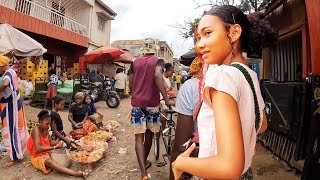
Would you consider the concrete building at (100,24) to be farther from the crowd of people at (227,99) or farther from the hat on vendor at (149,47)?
the crowd of people at (227,99)

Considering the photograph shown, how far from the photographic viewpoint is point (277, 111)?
3.82 m

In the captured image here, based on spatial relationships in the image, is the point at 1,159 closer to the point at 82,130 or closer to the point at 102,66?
the point at 82,130

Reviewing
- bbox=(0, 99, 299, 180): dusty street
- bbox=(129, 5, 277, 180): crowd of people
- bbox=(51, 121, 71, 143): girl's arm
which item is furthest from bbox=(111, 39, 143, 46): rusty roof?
bbox=(129, 5, 277, 180): crowd of people

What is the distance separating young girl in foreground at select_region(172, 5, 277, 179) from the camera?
739 mm

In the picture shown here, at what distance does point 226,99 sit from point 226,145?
0.13m

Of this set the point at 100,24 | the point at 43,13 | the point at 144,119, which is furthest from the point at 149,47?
the point at 100,24

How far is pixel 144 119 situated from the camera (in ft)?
11.6

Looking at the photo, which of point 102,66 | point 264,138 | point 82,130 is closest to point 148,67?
point 82,130

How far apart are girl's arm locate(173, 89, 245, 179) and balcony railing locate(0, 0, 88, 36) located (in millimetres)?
10515

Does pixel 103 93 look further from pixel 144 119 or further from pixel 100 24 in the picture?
pixel 100 24

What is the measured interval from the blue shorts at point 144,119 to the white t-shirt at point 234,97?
8.50 feet

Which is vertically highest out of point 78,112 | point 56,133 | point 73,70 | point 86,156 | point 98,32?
point 98,32

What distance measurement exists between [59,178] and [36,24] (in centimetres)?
886

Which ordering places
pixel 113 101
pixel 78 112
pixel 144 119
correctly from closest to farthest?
pixel 144 119 < pixel 78 112 < pixel 113 101
